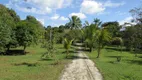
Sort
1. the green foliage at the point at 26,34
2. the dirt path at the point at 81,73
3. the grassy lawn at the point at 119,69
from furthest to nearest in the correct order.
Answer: the green foliage at the point at 26,34
the grassy lawn at the point at 119,69
the dirt path at the point at 81,73

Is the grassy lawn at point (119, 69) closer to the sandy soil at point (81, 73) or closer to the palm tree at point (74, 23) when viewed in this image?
the sandy soil at point (81, 73)

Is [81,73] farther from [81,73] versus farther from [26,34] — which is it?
[26,34]

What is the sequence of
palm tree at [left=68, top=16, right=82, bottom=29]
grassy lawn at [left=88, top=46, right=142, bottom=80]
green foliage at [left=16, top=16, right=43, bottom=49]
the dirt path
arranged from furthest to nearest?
palm tree at [left=68, top=16, right=82, bottom=29], green foliage at [left=16, top=16, right=43, bottom=49], grassy lawn at [left=88, top=46, right=142, bottom=80], the dirt path

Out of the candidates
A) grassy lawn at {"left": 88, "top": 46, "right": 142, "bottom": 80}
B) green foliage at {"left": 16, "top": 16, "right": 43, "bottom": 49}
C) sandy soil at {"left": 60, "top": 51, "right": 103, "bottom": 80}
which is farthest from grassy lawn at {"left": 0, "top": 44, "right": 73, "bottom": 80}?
green foliage at {"left": 16, "top": 16, "right": 43, "bottom": 49}

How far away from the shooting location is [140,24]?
3375cm

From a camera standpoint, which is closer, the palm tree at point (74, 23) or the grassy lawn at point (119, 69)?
the grassy lawn at point (119, 69)

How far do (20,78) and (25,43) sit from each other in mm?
20616

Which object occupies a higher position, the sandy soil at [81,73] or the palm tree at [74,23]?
the palm tree at [74,23]

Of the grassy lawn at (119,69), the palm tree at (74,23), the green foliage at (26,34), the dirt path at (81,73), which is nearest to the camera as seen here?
the dirt path at (81,73)

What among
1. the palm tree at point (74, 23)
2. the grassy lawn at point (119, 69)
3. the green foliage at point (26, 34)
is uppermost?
the palm tree at point (74, 23)

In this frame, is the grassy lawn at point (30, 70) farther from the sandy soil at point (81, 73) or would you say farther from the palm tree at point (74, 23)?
the palm tree at point (74, 23)

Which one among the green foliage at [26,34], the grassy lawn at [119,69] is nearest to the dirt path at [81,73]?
the grassy lawn at [119,69]

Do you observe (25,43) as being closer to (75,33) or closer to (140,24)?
(140,24)

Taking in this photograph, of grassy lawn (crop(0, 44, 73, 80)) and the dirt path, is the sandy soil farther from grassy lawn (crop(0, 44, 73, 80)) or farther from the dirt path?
grassy lawn (crop(0, 44, 73, 80))
